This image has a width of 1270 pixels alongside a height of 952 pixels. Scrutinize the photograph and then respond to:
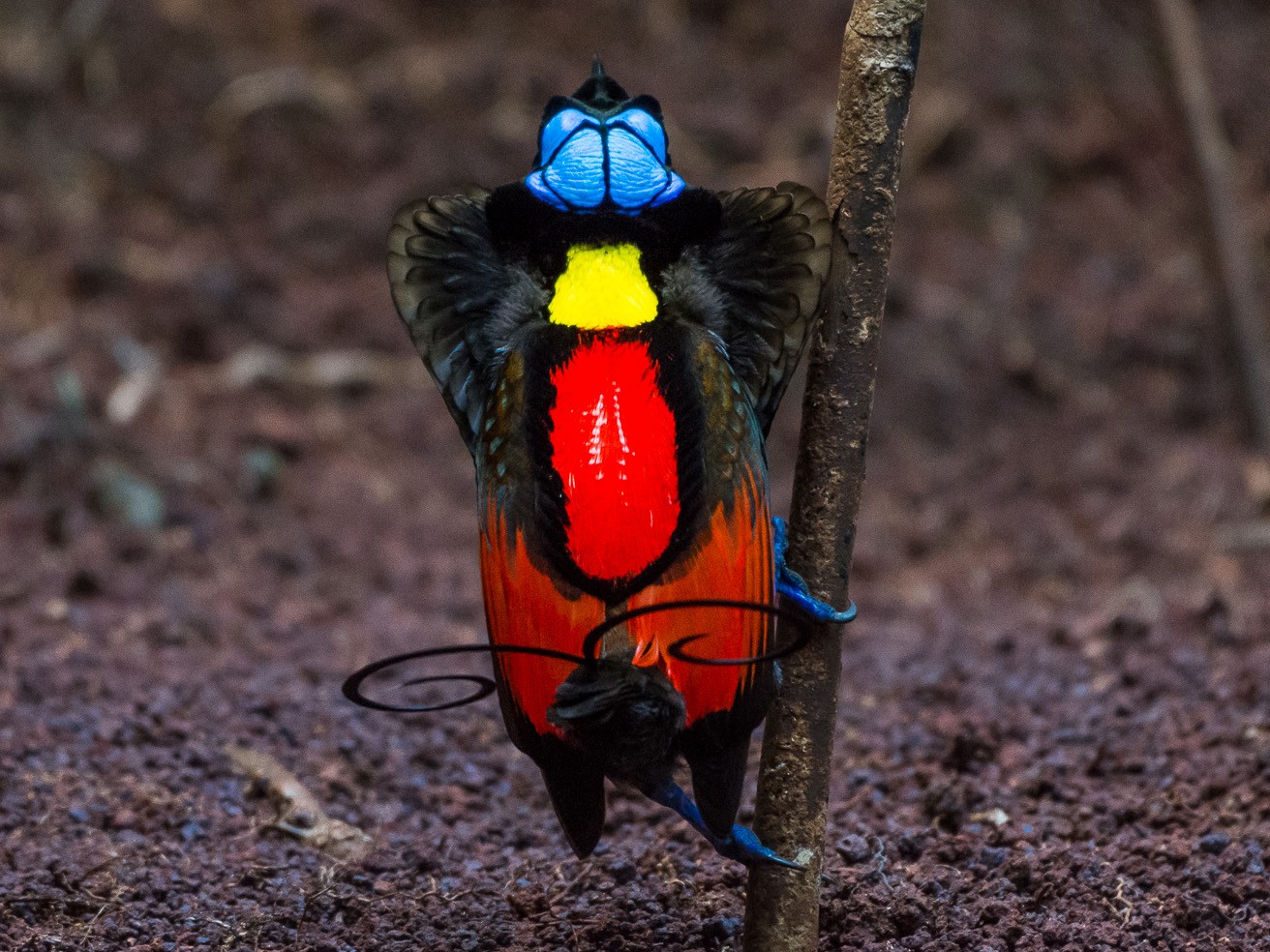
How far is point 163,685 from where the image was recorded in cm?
338

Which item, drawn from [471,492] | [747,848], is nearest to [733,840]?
[747,848]

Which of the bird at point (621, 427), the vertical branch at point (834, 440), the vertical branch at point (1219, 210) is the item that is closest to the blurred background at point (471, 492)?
the vertical branch at point (1219, 210)

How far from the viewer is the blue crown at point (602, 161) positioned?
6.48ft

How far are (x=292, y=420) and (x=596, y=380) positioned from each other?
344cm

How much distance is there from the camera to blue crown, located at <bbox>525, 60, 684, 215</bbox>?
1.97 m

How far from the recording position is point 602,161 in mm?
1968

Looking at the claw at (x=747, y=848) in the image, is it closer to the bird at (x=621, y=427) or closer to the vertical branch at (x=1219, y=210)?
the bird at (x=621, y=427)

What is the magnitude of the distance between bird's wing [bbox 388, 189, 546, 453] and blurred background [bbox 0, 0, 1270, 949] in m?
0.86

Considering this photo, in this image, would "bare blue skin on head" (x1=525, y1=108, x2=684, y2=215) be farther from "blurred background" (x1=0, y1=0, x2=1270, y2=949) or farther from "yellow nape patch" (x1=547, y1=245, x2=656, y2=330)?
"blurred background" (x1=0, y1=0, x2=1270, y2=949)

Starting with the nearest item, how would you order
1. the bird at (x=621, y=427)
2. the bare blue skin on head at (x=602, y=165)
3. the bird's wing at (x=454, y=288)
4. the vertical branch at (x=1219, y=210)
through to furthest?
the bird at (x=621, y=427), the bare blue skin on head at (x=602, y=165), the bird's wing at (x=454, y=288), the vertical branch at (x=1219, y=210)

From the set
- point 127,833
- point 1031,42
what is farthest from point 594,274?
point 1031,42

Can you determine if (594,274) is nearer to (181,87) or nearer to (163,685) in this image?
(163,685)

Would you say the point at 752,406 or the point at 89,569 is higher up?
the point at 752,406

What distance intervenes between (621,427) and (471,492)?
3.22 metres
